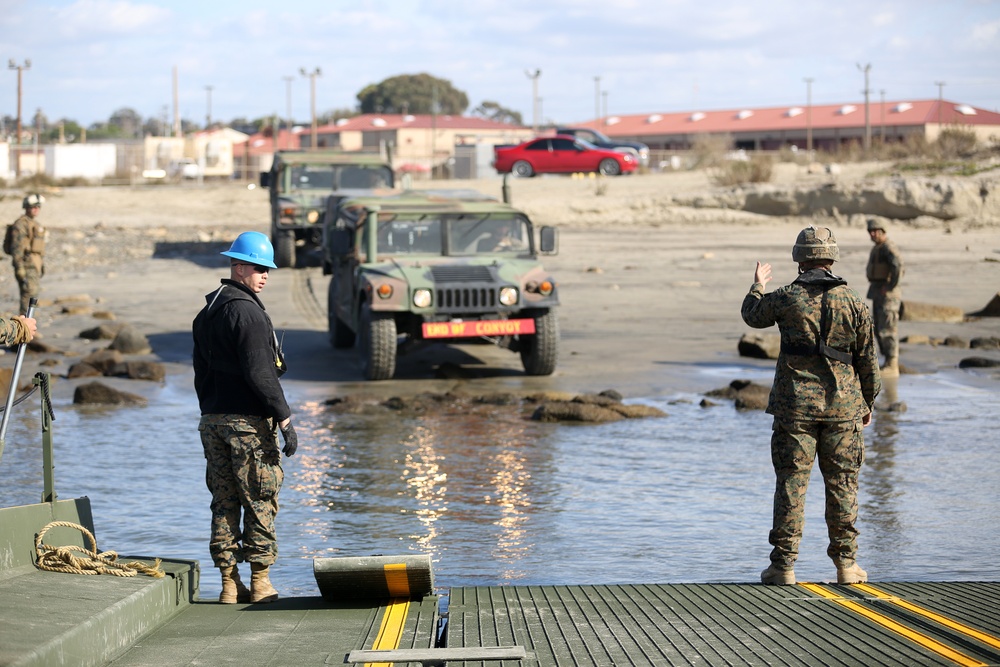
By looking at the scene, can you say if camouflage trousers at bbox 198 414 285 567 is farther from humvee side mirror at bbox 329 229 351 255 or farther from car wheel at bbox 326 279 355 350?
car wheel at bbox 326 279 355 350

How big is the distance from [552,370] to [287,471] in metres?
4.43

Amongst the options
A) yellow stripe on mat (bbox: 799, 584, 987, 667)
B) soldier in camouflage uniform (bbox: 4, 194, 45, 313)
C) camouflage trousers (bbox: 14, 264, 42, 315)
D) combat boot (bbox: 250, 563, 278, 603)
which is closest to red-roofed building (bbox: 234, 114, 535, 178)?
camouflage trousers (bbox: 14, 264, 42, 315)

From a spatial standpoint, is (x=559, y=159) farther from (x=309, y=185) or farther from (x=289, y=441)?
(x=289, y=441)

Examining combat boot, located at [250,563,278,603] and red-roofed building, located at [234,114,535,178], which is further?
red-roofed building, located at [234,114,535,178]

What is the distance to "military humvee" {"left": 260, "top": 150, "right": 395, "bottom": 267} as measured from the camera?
2264cm

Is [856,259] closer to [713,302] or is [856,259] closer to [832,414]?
[713,302]

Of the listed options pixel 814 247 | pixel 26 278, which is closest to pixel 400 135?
pixel 26 278

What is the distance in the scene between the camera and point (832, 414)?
560 centimetres

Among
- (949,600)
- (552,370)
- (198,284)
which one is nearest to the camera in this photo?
(949,600)

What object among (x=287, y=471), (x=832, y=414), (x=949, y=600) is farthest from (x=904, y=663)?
(x=287, y=471)

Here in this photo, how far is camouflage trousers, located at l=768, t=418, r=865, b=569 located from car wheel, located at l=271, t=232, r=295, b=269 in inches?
711

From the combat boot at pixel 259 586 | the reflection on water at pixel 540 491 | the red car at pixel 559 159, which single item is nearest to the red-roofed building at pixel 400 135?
the red car at pixel 559 159

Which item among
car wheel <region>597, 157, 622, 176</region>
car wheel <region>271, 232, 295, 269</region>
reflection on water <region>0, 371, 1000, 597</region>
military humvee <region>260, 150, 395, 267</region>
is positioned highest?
car wheel <region>597, 157, 622, 176</region>

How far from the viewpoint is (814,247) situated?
5.72 metres
